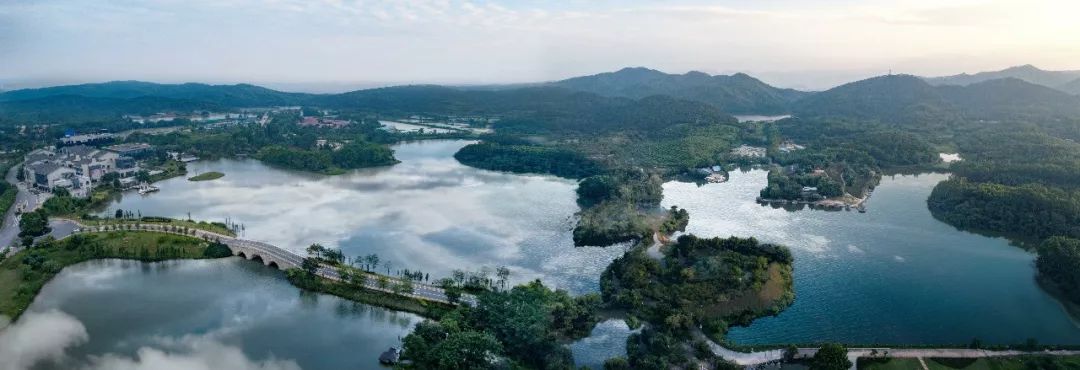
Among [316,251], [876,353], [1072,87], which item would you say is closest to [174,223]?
[316,251]

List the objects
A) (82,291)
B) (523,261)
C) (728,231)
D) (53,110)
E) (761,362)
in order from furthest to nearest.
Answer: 1. (53,110)
2. (728,231)
3. (523,261)
4. (82,291)
5. (761,362)

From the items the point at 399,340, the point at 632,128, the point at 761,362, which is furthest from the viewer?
the point at 632,128

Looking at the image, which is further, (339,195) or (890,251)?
(339,195)

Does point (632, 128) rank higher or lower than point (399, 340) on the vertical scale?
higher

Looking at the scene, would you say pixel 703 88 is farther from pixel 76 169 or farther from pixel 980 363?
pixel 980 363

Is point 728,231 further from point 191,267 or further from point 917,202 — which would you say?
point 191,267

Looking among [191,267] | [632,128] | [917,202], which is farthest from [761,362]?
[632,128]

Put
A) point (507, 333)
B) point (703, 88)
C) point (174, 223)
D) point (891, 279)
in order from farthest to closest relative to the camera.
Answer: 1. point (703, 88)
2. point (174, 223)
3. point (891, 279)
4. point (507, 333)
